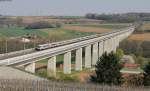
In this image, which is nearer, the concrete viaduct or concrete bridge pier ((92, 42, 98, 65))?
the concrete viaduct

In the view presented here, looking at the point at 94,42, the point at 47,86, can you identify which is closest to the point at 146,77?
the point at 47,86

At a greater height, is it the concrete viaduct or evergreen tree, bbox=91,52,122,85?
evergreen tree, bbox=91,52,122,85

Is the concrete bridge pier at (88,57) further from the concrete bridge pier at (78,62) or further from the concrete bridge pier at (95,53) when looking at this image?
the concrete bridge pier at (78,62)

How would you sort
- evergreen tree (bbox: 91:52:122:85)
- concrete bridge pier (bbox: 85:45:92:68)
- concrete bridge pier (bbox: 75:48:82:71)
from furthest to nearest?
concrete bridge pier (bbox: 85:45:92:68) → concrete bridge pier (bbox: 75:48:82:71) → evergreen tree (bbox: 91:52:122:85)

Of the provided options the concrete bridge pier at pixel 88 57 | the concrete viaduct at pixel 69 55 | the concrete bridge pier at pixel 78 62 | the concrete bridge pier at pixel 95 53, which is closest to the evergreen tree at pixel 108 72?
the concrete viaduct at pixel 69 55

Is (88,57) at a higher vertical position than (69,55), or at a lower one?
lower

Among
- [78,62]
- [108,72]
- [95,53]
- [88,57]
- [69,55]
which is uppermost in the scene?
[108,72]

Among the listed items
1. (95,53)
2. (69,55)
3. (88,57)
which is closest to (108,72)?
(69,55)

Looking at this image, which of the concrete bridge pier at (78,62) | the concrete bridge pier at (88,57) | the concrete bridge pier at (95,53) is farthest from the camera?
the concrete bridge pier at (95,53)

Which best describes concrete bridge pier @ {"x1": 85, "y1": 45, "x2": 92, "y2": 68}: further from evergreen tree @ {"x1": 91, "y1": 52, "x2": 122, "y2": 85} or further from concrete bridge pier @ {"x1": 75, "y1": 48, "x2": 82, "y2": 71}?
evergreen tree @ {"x1": 91, "y1": 52, "x2": 122, "y2": 85}

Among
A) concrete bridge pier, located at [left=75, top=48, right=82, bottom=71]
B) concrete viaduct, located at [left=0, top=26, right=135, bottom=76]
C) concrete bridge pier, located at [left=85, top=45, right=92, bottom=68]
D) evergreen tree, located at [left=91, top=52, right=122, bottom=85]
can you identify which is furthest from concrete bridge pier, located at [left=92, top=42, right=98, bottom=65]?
evergreen tree, located at [left=91, top=52, right=122, bottom=85]

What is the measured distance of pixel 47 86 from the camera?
84.3ft

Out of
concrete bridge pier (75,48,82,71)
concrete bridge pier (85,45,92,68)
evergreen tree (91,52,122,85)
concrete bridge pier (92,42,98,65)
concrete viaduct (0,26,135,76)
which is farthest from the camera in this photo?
concrete bridge pier (92,42,98,65)

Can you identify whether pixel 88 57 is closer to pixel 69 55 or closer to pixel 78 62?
pixel 78 62
